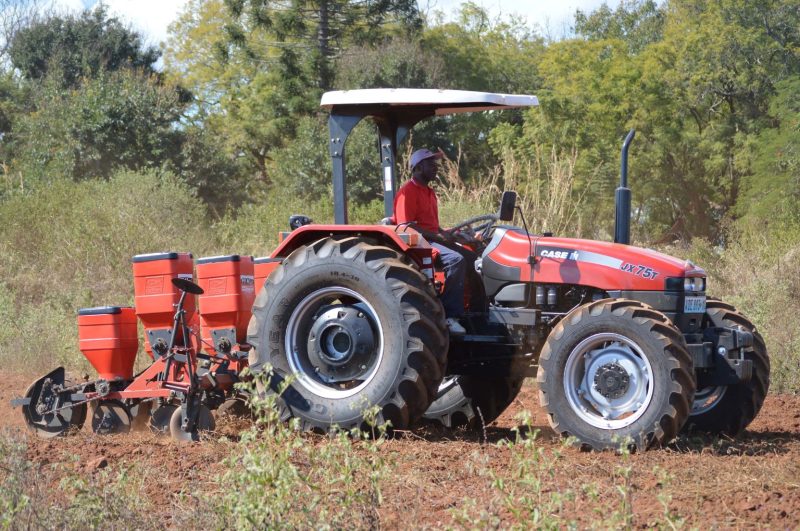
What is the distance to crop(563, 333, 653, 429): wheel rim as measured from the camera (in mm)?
6251

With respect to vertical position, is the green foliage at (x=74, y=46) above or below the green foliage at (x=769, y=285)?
above

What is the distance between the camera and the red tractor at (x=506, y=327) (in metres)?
6.28

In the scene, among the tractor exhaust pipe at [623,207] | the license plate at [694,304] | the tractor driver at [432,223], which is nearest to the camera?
the license plate at [694,304]

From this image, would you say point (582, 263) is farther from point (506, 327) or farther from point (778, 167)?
point (778, 167)

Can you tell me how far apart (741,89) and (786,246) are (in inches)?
588

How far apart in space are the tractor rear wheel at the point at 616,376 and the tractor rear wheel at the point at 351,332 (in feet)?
2.46

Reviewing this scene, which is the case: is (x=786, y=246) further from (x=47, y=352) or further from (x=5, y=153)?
(x=5, y=153)

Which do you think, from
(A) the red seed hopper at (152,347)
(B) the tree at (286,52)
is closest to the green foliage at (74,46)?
(B) the tree at (286,52)

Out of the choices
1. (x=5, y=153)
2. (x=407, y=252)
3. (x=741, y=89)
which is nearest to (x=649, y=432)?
(x=407, y=252)

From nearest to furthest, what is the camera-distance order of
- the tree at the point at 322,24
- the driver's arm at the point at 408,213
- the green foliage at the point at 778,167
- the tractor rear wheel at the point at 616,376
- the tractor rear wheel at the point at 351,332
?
the tractor rear wheel at the point at 616,376 → the tractor rear wheel at the point at 351,332 → the driver's arm at the point at 408,213 → the green foliage at the point at 778,167 → the tree at the point at 322,24

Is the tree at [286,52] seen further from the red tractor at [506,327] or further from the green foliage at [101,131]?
the red tractor at [506,327]

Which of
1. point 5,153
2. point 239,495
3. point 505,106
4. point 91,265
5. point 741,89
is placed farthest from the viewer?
point 5,153

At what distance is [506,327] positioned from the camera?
709cm

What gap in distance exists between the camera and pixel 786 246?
44.4 feet
